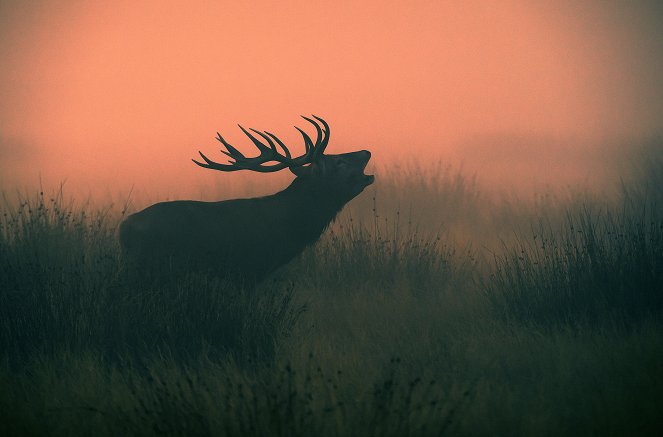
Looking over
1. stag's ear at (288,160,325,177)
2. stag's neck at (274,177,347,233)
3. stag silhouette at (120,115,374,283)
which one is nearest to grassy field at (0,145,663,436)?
stag silhouette at (120,115,374,283)

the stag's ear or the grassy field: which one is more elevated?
the stag's ear

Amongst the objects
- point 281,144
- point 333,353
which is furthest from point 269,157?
point 333,353

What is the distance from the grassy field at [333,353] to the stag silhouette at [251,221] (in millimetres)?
306

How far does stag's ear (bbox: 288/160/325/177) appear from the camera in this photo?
21.9 feet

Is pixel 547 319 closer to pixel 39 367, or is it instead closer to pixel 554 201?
pixel 39 367

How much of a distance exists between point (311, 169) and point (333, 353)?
220cm

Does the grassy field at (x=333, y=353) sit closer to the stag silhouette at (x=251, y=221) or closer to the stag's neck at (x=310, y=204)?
the stag silhouette at (x=251, y=221)

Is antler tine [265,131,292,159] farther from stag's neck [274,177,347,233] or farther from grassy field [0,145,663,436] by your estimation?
grassy field [0,145,663,436]

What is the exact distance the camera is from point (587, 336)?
16.5ft

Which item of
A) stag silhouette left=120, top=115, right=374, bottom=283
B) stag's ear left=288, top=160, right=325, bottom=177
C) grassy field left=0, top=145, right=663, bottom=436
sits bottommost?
grassy field left=0, top=145, right=663, bottom=436

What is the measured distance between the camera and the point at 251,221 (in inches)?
255

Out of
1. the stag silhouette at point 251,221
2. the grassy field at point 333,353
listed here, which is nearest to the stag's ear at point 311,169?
the stag silhouette at point 251,221

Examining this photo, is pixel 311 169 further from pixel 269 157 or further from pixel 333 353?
pixel 333 353

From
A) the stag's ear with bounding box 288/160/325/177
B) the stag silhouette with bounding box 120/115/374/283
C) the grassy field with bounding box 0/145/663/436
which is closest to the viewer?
the grassy field with bounding box 0/145/663/436
